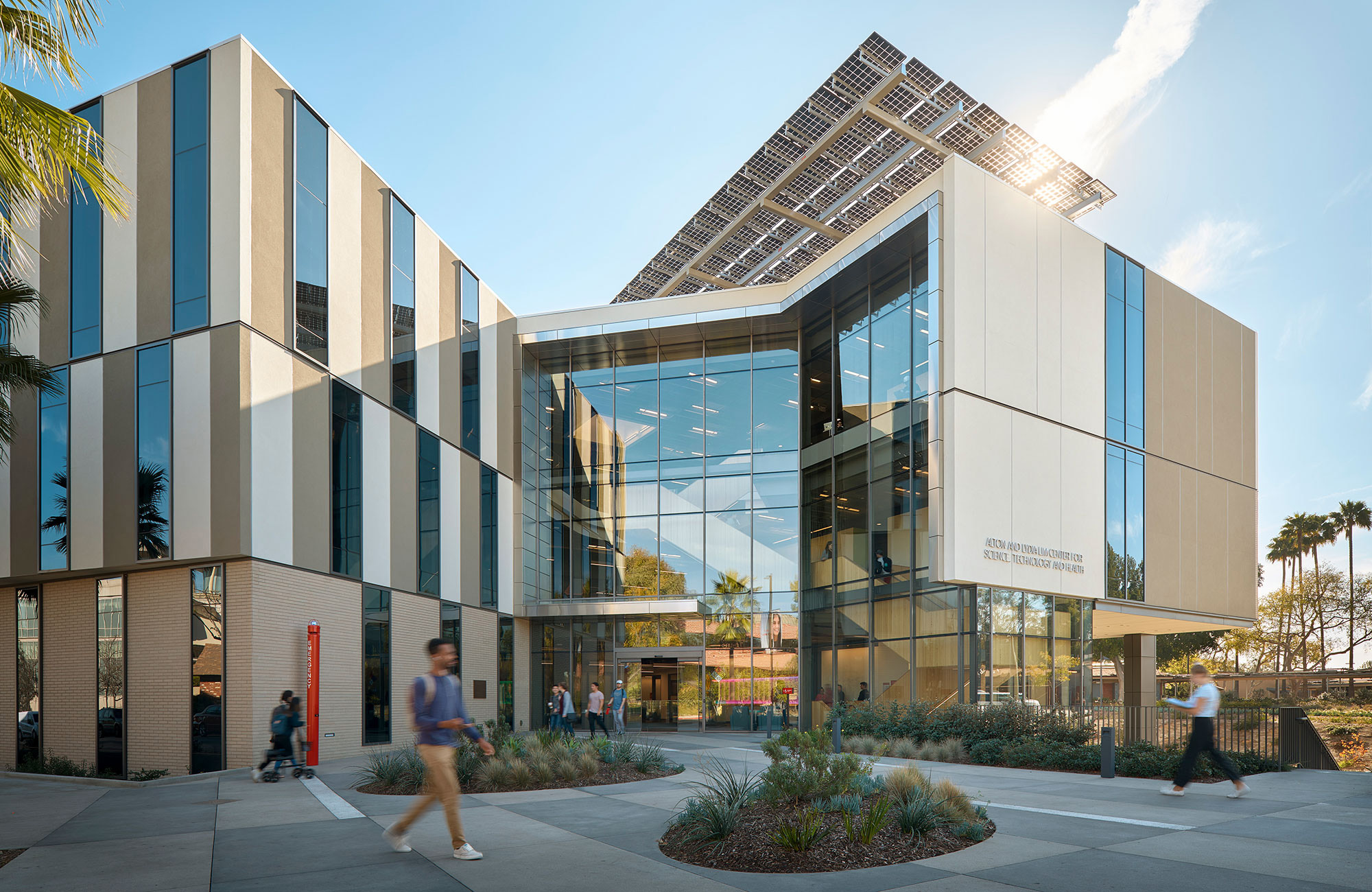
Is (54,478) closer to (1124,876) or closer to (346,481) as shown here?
(346,481)

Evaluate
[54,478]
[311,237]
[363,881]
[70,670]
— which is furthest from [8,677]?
[363,881]

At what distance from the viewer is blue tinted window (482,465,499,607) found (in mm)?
28484

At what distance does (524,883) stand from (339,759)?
1447cm

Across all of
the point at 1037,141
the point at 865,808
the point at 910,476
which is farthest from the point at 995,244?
the point at 865,808

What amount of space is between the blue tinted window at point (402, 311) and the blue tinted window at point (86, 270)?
244 inches

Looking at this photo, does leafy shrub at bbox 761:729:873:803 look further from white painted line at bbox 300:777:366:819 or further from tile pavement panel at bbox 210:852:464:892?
white painted line at bbox 300:777:366:819

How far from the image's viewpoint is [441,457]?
2614cm

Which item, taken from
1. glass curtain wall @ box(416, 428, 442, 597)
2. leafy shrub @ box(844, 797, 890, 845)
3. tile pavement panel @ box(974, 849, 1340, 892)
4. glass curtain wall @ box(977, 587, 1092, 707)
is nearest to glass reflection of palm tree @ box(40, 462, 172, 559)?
glass curtain wall @ box(416, 428, 442, 597)

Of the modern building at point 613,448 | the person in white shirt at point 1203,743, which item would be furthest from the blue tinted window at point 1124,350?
the person in white shirt at point 1203,743

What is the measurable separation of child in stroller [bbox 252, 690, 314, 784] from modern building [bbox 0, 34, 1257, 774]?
2.68 m

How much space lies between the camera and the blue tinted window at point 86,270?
65.3ft

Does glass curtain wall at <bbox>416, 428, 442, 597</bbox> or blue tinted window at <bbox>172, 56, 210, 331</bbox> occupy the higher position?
blue tinted window at <bbox>172, 56, 210, 331</bbox>

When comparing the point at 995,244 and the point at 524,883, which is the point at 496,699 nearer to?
the point at 995,244

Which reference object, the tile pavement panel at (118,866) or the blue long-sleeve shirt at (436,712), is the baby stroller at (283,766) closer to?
the tile pavement panel at (118,866)
